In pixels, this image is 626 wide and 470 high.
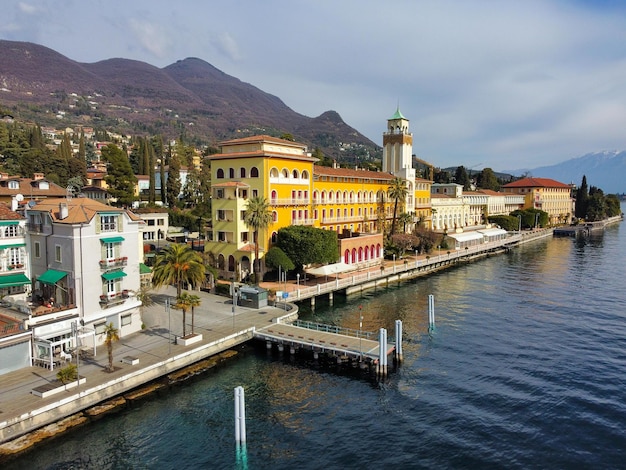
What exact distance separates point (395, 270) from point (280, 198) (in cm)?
2069

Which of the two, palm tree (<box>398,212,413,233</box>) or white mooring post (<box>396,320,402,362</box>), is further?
palm tree (<box>398,212,413,233</box>)

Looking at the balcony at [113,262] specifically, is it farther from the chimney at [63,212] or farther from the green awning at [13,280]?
the green awning at [13,280]

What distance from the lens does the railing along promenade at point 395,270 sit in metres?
55.0

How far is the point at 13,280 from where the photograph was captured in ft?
123

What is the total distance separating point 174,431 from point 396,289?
43.8 meters

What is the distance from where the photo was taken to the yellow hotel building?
61.3 meters

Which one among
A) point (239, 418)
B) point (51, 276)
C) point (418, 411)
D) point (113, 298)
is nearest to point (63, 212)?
point (51, 276)

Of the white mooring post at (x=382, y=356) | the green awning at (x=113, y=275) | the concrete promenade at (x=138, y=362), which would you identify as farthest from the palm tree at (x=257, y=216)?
the white mooring post at (x=382, y=356)

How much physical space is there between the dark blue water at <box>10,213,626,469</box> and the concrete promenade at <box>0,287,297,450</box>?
5.61 ft

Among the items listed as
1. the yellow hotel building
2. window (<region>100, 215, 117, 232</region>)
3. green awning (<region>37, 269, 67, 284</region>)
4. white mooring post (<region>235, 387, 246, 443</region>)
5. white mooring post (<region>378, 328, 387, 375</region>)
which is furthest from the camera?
the yellow hotel building

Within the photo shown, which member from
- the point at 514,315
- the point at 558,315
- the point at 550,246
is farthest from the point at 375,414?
the point at 550,246

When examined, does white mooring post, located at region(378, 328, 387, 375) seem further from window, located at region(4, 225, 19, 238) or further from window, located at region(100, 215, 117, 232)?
window, located at region(4, 225, 19, 238)

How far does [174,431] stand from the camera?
1061 inches

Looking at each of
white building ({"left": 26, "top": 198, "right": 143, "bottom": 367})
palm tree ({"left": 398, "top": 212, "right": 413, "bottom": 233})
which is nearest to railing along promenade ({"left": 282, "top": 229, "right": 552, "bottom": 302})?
palm tree ({"left": 398, "top": 212, "right": 413, "bottom": 233})
